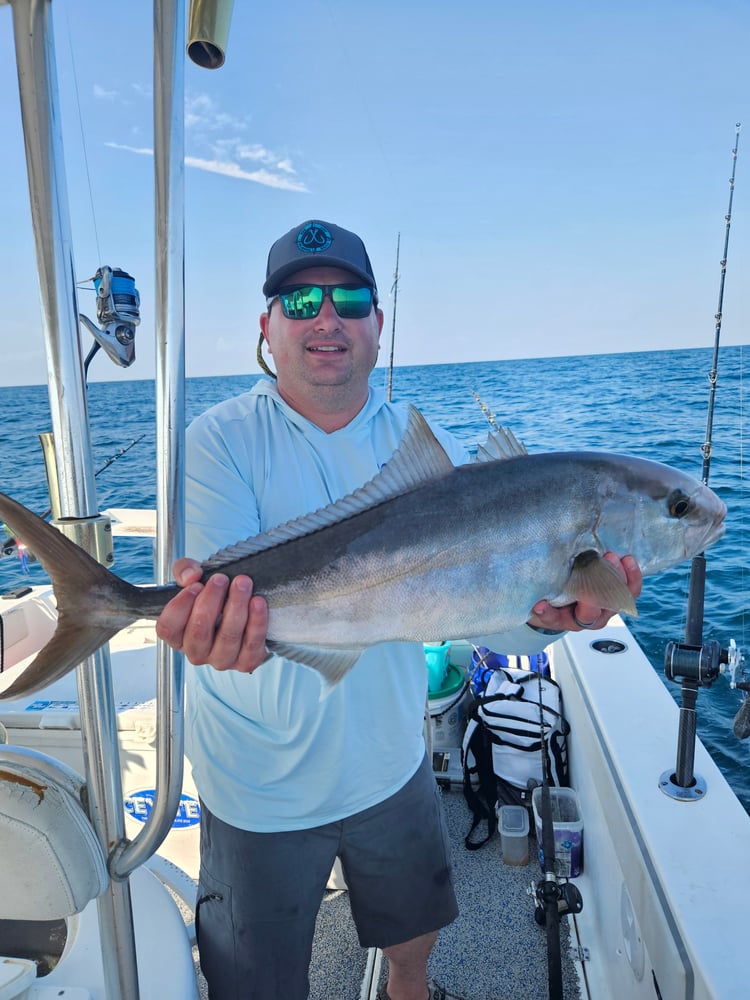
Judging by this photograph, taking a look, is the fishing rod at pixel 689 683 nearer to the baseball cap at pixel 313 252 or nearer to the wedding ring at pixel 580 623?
the wedding ring at pixel 580 623

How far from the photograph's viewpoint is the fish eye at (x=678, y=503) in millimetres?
1881

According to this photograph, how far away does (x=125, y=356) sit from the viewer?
171 cm

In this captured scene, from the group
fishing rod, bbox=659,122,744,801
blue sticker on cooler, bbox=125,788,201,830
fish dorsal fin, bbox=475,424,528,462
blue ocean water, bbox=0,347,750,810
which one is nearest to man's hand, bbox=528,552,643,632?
fish dorsal fin, bbox=475,424,528,462

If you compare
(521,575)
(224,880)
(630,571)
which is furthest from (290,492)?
(224,880)

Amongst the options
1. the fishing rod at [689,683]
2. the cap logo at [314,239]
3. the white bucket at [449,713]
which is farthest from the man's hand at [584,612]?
the white bucket at [449,713]

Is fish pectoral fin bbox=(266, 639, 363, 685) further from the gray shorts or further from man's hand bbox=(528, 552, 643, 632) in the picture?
the gray shorts

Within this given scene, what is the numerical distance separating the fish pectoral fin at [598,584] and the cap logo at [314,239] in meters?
1.39

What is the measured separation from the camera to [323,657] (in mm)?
1812

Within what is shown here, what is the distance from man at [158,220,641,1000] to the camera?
207cm

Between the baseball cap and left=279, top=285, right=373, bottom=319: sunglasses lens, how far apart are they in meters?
0.06

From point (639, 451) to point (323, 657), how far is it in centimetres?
1479

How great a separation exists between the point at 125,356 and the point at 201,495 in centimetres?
46

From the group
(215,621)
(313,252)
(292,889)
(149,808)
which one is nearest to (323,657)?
(215,621)

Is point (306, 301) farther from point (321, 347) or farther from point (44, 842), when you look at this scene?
point (44, 842)
